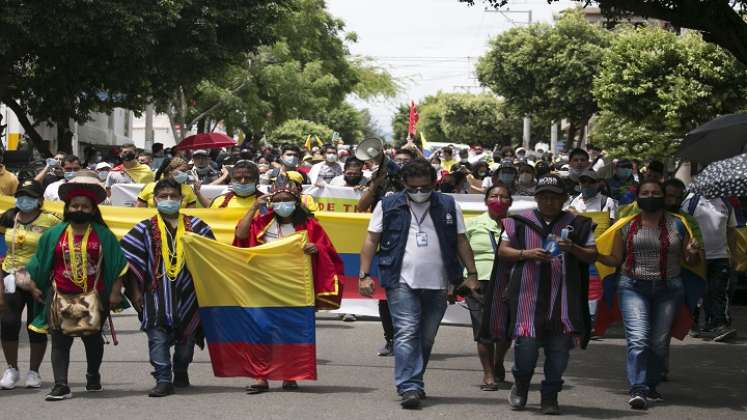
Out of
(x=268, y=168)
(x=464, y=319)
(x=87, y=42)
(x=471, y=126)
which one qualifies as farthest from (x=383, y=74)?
(x=464, y=319)

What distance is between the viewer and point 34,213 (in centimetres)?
1076

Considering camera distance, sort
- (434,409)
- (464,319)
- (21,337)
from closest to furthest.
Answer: (434,409)
(21,337)
(464,319)

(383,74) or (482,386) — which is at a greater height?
(383,74)

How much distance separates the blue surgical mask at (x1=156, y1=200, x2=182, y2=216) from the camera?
10.2m

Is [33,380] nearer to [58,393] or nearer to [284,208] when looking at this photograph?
[58,393]

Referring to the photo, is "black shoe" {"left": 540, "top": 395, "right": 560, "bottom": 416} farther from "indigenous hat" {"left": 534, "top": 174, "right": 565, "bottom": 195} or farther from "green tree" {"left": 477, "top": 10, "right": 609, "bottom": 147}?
"green tree" {"left": 477, "top": 10, "right": 609, "bottom": 147}

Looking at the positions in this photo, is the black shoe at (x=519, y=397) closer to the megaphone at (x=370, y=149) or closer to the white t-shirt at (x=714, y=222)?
the megaphone at (x=370, y=149)

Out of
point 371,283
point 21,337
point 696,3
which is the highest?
point 696,3

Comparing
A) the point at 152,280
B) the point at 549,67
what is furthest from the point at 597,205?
the point at 549,67

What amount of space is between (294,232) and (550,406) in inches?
96.0

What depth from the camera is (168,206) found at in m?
10.2

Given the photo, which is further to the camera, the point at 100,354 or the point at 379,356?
the point at 379,356

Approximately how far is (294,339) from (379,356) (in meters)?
2.42

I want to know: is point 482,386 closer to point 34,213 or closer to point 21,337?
point 34,213
